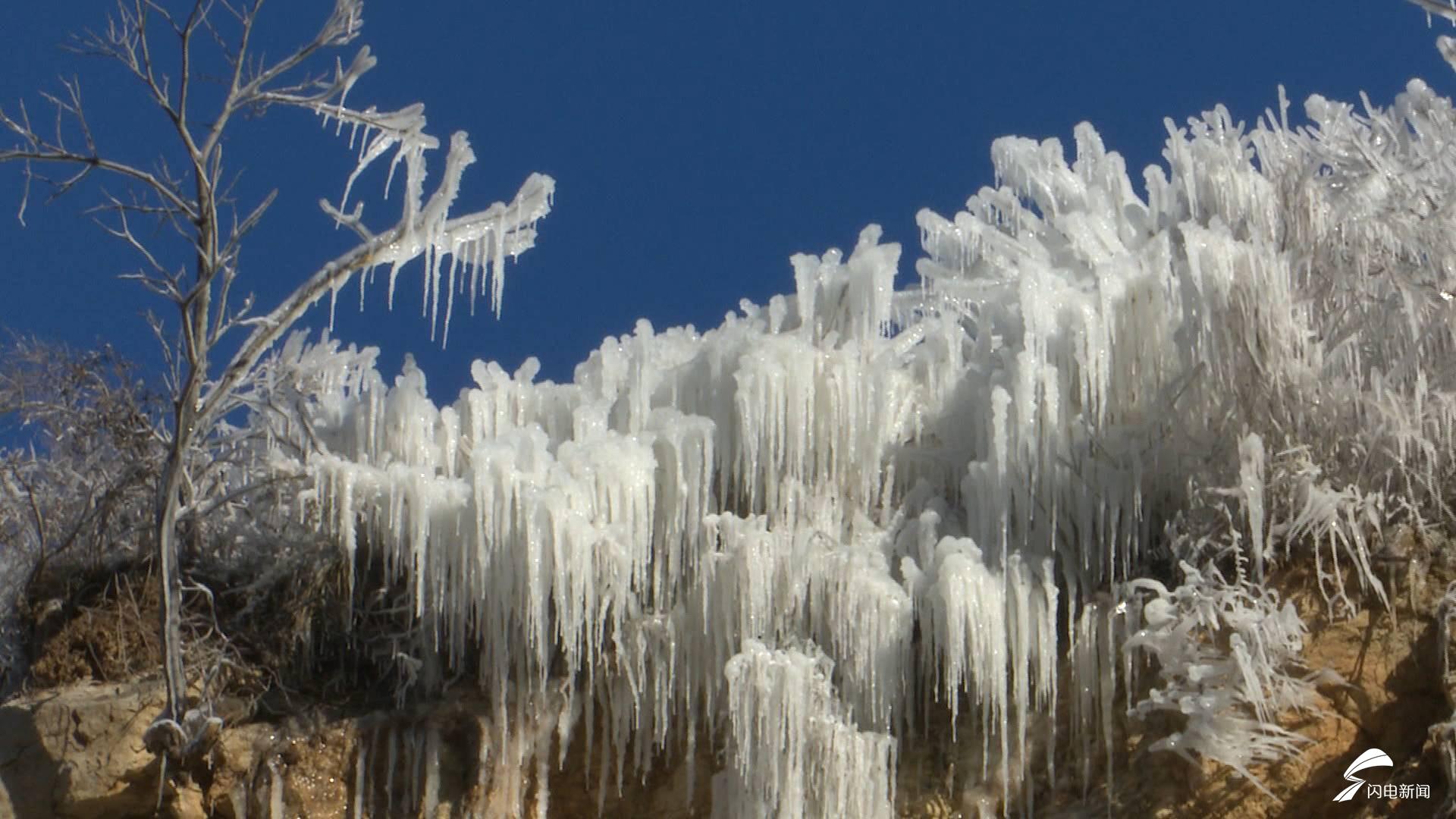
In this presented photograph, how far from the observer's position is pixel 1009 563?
13.0 metres

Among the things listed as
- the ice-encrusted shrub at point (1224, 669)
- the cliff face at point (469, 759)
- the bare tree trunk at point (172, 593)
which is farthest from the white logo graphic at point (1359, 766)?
the bare tree trunk at point (172, 593)

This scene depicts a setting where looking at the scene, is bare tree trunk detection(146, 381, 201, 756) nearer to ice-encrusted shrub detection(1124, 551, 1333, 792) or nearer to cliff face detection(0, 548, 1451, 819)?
cliff face detection(0, 548, 1451, 819)

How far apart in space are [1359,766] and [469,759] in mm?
5588

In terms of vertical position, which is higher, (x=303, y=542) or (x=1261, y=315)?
(x=1261, y=315)

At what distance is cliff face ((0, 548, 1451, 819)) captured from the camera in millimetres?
12484

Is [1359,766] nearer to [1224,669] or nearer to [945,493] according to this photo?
[1224,669]

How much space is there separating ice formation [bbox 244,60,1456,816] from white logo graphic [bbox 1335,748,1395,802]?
0.42 metres

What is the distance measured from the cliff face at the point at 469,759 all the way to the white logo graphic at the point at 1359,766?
7cm

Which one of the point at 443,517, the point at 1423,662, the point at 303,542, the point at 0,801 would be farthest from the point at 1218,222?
the point at 0,801

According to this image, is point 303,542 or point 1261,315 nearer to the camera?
point 1261,315

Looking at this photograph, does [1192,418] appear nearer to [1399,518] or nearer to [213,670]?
[1399,518]

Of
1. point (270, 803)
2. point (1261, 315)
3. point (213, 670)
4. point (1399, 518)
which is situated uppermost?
point (1261, 315)

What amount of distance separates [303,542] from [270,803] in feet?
5.64

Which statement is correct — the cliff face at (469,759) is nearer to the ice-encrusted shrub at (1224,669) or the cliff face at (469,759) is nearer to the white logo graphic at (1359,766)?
the white logo graphic at (1359,766)
